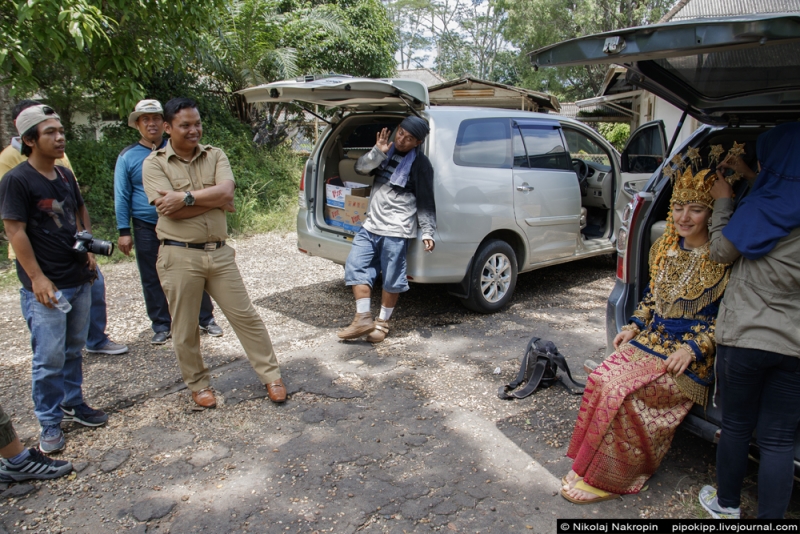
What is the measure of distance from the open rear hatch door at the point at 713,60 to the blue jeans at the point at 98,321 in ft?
11.6

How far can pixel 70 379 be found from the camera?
340 centimetres

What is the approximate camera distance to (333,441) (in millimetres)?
3311

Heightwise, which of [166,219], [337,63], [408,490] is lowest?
[408,490]

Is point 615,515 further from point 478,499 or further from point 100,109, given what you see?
point 100,109

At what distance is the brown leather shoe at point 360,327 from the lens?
15.4ft

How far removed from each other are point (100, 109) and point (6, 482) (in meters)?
8.65

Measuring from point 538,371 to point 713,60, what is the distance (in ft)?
6.87

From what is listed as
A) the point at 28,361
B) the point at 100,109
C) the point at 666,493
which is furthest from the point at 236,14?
the point at 666,493

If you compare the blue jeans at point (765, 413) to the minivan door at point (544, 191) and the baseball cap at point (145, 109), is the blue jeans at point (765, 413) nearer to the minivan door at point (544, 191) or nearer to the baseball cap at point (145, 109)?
the minivan door at point (544, 191)

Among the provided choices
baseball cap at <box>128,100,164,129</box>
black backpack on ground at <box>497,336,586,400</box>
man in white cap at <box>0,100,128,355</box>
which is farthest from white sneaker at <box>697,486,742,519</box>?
baseball cap at <box>128,100,164,129</box>

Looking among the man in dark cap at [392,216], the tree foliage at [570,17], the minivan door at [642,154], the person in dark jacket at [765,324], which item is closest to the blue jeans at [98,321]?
the man in dark cap at [392,216]

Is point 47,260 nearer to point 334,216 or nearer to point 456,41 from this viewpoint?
point 334,216

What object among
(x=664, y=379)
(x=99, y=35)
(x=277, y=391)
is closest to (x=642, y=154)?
(x=664, y=379)

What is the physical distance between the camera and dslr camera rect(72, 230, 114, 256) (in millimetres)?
3234
